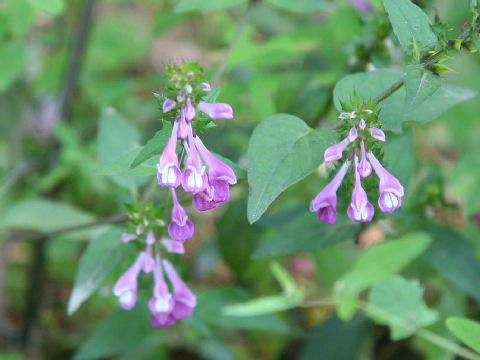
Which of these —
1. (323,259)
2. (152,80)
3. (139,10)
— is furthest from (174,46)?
(323,259)

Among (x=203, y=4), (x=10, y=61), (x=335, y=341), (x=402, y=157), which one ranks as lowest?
(x=335, y=341)

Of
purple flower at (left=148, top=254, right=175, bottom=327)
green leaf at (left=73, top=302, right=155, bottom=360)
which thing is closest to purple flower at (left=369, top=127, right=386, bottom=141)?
purple flower at (left=148, top=254, right=175, bottom=327)

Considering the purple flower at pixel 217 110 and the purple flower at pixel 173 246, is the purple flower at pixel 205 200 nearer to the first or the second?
the purple flower at pixel 217 110

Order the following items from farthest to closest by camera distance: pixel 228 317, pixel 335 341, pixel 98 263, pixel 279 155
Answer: pixel 335 341
pixel 228 317
pixel 98 263
pixel 279 155

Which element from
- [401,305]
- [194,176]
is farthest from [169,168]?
[401,305]

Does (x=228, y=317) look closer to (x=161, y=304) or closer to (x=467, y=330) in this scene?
(x=161, y=304)

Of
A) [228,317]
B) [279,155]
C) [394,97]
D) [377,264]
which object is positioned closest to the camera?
[279,155]

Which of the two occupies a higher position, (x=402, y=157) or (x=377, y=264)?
(x=402, y=157)

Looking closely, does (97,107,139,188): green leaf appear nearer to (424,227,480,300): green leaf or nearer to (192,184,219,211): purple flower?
(192,184,219,211): purple flower
